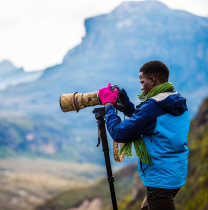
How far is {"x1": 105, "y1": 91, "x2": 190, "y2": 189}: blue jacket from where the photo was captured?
2553 mm

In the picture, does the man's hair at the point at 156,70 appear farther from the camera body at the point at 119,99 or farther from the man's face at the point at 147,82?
the camera body at the point at 119,99

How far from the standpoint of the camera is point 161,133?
255 centimetres

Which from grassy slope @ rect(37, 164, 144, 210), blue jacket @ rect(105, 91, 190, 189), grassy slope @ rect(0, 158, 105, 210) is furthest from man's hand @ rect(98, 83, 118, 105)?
grassy slope @ rect(0, 158, 105, 210)

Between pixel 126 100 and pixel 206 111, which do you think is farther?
pixel 206 111

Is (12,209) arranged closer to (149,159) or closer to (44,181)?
(44,181)

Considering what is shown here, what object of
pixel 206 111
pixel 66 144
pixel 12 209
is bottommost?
pixel 12 209

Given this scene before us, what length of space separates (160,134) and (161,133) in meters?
0.01

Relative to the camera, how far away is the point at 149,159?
264cm

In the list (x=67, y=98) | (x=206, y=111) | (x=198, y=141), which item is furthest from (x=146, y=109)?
(x=206, y=111)

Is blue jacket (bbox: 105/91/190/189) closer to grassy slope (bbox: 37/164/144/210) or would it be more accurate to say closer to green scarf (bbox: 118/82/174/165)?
green scarf (bbox: 118/82/174/165)

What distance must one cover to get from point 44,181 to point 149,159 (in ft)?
391

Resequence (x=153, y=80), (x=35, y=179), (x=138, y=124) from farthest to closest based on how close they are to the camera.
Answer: (x=35, y=179), (x=153, y=80), (x=138, y=124)

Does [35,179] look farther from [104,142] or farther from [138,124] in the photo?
[138,124]

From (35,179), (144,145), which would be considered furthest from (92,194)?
(35,179)
